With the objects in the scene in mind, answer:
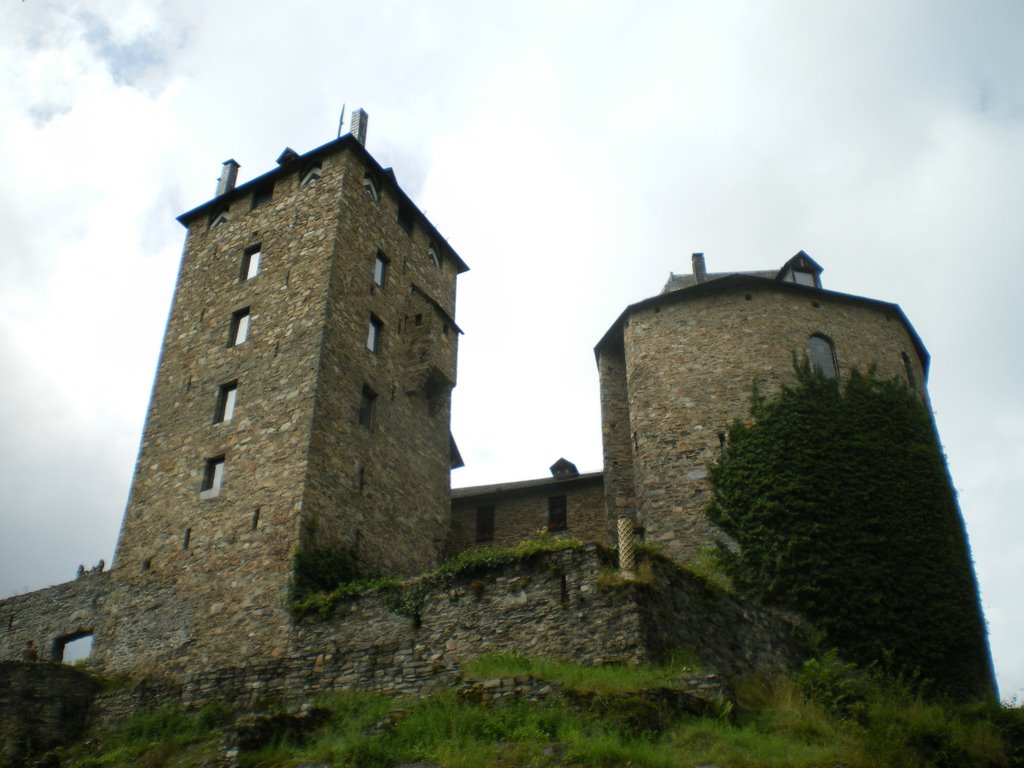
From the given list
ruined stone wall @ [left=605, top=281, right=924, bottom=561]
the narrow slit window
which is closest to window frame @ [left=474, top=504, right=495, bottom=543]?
ruined stone wall @ [left=605, top=281, right=924, bottom=561]

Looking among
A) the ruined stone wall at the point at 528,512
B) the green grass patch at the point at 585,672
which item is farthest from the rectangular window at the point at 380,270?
the green grass patch at the point at 585,672

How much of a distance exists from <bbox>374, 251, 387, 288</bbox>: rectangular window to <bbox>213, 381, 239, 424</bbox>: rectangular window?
5383 mm

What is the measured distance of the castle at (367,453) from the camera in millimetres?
18859

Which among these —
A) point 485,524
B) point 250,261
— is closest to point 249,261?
point 250,261

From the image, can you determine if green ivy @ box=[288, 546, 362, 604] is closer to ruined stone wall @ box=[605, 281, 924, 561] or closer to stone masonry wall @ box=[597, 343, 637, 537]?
ruined stone wall @ box=[605, 281, 924, 561]

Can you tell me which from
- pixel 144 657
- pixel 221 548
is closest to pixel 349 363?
pixel 221 548

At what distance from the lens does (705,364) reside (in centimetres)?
2650

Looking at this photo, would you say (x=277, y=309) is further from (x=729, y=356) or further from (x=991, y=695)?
(x=991, y=695)

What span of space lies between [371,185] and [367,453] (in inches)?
382

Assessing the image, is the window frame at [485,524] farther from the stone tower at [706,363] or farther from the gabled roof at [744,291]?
the gabled roof at [744,291]

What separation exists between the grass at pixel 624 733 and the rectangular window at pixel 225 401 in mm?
9108

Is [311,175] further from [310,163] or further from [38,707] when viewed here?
[38,707]

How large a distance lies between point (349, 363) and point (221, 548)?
5962mm

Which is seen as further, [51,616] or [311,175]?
[311,175]
